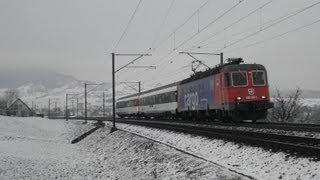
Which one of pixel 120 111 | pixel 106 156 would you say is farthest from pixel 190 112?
pixel 120 111

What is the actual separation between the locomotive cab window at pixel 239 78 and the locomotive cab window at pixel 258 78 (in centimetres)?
62

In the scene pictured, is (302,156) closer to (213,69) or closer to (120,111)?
(213,69)

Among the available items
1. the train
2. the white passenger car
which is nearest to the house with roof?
the white passenger car

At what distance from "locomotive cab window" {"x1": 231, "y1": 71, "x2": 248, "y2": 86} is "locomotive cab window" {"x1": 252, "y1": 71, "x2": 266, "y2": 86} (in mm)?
621

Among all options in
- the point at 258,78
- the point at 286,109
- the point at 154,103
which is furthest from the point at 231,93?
the point at 154,103

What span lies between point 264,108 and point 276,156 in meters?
15.4

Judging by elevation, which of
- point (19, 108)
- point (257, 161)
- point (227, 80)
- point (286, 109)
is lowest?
point (257, 161)

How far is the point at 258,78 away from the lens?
3019 centimetres

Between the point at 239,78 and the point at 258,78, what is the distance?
4.42ft

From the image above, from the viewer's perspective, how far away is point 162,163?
17.4 metres

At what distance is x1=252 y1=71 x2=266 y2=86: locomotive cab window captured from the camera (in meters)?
30.0

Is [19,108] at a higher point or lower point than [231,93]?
higher

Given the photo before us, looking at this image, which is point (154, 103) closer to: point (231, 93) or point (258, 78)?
point (258, 78)

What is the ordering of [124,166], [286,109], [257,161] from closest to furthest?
[257,161], [124,166], [286,109]
